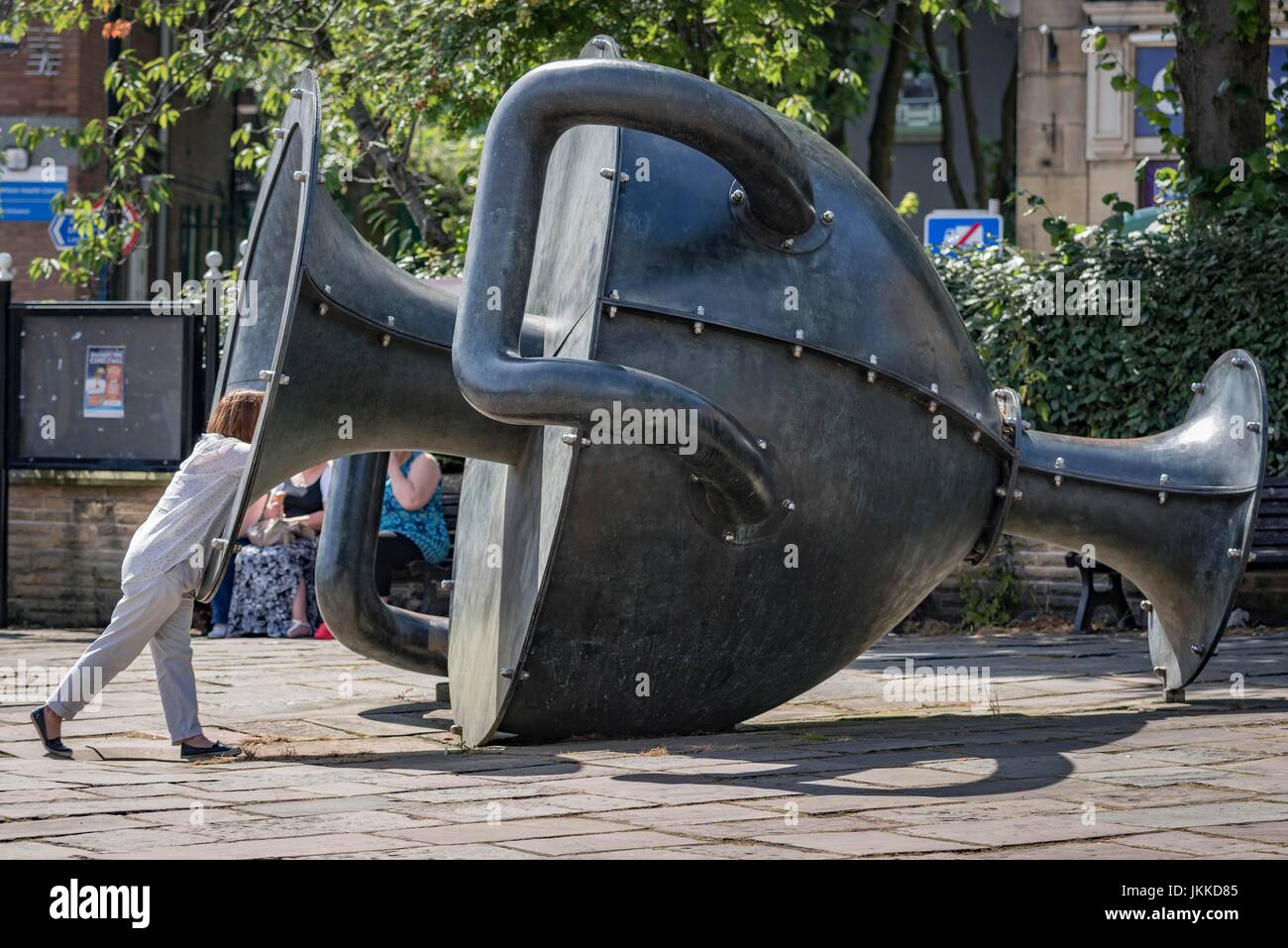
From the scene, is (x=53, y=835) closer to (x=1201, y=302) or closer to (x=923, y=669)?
(x=923, y=669)

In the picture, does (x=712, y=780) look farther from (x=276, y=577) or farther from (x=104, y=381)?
(x=104, y=381)

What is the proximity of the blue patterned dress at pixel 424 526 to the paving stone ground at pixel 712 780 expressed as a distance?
2774 millimetres

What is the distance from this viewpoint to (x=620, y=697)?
674cm

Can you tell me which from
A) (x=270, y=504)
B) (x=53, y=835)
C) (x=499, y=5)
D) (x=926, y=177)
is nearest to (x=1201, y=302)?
(x=499, y=5)

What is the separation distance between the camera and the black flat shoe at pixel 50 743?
6.79 m

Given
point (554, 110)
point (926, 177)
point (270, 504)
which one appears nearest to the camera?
point (554, 110)

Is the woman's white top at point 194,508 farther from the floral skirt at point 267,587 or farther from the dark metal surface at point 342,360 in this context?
the floral skirt at point 267,587

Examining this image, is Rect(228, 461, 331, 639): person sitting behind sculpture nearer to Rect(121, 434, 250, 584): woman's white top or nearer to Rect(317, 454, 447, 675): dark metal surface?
Rect(317, 454, 447, 675): dark metal surface

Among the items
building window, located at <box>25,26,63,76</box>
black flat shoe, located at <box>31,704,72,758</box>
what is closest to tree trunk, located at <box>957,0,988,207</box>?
building window, located at <box>25,26,63,76</box>

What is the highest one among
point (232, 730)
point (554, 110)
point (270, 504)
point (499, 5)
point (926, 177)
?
point (926, 177)

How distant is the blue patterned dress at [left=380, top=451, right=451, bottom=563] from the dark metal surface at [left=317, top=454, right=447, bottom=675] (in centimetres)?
378

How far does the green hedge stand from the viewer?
12289mm

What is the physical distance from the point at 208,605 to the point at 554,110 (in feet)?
23.4

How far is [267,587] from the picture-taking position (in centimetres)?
1228
